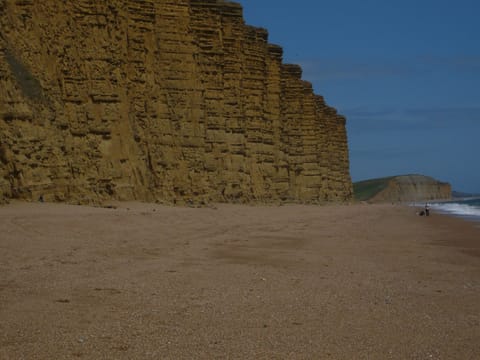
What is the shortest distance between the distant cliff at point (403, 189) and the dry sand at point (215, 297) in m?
84.5

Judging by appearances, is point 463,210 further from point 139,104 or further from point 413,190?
point 413,190

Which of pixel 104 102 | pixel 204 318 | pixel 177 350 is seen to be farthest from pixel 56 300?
pixel 104 102

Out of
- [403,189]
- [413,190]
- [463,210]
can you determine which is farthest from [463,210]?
[413,190]

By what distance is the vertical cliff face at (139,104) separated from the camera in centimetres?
1473

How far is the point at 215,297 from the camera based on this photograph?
616 centimetres

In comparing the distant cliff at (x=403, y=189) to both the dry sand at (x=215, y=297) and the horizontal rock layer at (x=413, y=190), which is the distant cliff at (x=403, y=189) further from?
the dry sand at (x=215, y=297)

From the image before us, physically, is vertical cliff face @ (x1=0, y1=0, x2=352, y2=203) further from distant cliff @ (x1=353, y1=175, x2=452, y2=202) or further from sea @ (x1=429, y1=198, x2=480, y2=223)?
distant cliff @ (x1=353, y1=175, x2=452, y2=202)

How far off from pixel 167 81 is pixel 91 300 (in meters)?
18.4

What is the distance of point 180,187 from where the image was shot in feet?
72.6

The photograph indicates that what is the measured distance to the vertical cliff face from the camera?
14.7 m

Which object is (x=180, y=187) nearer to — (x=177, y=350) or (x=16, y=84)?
(x=16, y=84)

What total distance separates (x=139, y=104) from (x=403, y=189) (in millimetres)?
85953

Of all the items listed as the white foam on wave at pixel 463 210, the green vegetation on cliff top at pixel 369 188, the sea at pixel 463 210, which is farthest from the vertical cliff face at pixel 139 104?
the green vegetation on cliff top at pixel 369 188

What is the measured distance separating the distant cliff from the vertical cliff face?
6239 centimetres
